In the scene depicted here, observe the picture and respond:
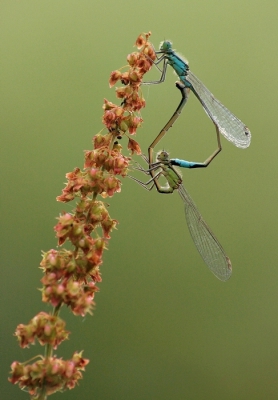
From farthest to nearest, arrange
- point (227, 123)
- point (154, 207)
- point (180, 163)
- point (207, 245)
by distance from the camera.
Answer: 1. point (154, 207)
2. point (227, 123)
3. point (207, 245)
4. point (180, 163)

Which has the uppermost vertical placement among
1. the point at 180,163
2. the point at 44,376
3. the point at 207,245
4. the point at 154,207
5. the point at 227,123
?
the point at 154,207

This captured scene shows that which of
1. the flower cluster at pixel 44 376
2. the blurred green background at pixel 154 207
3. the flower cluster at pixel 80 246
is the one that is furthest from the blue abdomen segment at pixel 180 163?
the blurred green background at pixel 154 207

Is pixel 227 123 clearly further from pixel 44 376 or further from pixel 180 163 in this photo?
pixel 44 376

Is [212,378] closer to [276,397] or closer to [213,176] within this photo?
[276,397]

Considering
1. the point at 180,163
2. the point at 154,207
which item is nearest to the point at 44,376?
the point at 180,163

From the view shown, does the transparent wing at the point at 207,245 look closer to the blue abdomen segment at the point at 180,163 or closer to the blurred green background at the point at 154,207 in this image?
the blue abdomen segment at the point at 180,163

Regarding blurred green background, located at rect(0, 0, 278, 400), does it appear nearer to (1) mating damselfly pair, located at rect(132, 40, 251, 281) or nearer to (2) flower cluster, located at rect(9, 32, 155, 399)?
(1) mating damselfly pair, located at rect(132, 40, 251, 281)

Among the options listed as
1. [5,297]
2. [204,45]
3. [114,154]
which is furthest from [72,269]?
[204,45]
